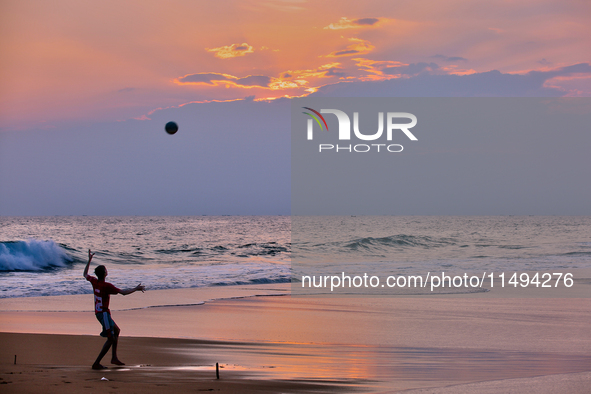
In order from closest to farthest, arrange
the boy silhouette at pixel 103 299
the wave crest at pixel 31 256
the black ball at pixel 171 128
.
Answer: the boy silhouette at pixel 103 299
the black ball at pixel 171 128
the wave crest at pixel 31 256

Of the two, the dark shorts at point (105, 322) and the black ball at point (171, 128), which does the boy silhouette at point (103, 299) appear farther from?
the black ball at point (171, 128)

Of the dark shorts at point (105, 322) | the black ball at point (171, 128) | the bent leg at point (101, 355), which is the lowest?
the bent leg at point (101, 355)

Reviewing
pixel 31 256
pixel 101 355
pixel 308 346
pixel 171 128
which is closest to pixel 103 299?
pixel 101 355

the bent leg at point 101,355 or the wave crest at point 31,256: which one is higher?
the bent leg at point 101,355

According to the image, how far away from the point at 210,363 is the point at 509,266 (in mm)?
25267

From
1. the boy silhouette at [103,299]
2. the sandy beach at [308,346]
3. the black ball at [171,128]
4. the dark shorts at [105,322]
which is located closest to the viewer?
the sandy beach at [308,346]

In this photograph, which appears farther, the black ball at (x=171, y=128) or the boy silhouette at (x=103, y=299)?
the black ball at (x=171, y=128)

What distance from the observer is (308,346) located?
9.54m

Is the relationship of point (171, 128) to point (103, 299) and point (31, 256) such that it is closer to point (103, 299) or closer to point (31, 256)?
point (103, 299)

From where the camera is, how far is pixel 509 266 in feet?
97.1

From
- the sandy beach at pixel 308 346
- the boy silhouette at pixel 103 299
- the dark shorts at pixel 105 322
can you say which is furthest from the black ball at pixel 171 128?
the dark shorts at pixel 105 322

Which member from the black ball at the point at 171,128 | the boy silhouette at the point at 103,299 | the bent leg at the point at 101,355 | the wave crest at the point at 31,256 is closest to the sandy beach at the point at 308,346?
the bent leg at the point at 101,355

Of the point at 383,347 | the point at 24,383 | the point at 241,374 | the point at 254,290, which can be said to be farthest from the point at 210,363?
the point at 254,290

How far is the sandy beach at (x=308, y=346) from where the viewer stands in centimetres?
703
